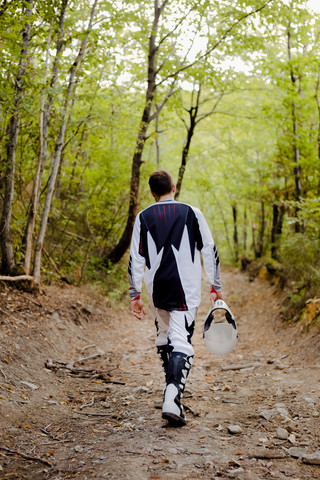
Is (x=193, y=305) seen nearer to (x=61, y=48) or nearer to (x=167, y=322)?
(x=167, y=322)

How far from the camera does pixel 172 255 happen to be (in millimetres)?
3656

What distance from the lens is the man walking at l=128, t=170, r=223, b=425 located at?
3.58 m

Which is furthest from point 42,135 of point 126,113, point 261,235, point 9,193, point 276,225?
point 261,235

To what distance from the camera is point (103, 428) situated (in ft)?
11.8

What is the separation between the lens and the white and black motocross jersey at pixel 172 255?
11.9ft

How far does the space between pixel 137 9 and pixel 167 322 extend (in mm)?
8973

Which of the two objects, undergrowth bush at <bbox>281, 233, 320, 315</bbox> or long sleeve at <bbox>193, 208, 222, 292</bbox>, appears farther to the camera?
undergrowth bush at <bbox>281, 233, 320, 315</bbox>

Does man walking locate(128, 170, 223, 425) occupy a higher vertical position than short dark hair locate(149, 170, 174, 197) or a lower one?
lower

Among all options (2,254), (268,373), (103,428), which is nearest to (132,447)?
(103,428)

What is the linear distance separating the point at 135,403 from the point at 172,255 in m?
1.72

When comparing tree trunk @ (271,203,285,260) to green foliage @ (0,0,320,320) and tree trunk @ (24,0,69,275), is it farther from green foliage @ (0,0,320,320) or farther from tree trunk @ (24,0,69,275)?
tree trunk @ (24,0,69,275)

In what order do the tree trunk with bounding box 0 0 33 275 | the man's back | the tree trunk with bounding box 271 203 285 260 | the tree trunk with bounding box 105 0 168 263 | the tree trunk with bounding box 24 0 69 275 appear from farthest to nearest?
1. the tree trunk with bounding box 271 203 285 260
2. the tree trunk with bounding box 105 0 168 263
3. the tree trunk with bounding box 24 0 69 275
4. the tree trunk with bounding box 0 0 33 275
5. the man's back

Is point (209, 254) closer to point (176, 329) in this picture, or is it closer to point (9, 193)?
point (176, 329)

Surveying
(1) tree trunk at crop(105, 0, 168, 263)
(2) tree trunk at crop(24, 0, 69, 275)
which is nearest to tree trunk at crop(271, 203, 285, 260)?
(1) tree trunk at crop(105, 0, 168, 263)
